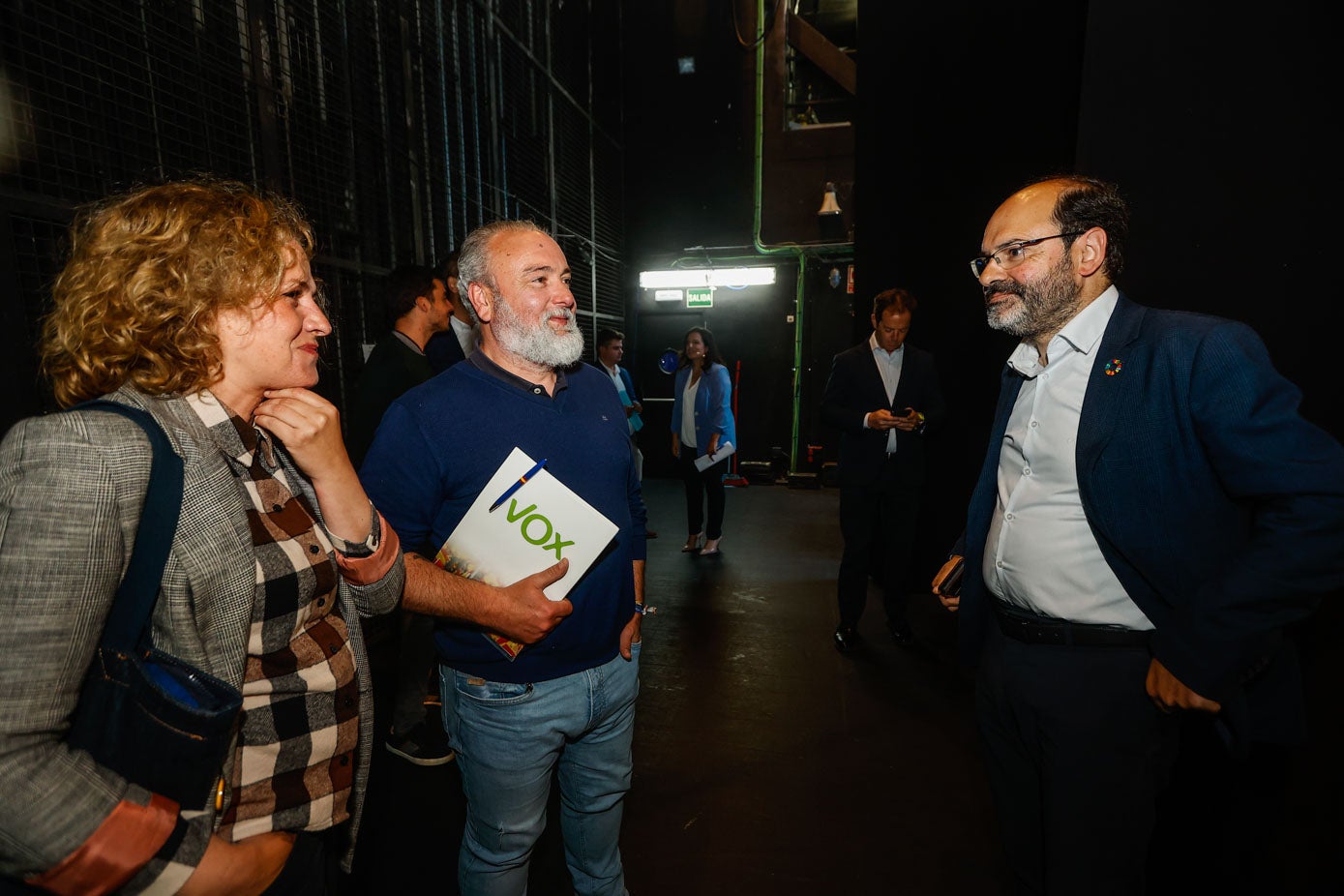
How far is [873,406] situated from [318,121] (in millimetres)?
3531

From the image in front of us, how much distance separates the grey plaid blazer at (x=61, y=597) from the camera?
65 cm

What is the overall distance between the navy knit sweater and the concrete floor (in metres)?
1.02

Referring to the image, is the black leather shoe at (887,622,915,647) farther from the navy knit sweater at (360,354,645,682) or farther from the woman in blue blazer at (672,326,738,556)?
the navy knit sweater at (360,354,645,682)

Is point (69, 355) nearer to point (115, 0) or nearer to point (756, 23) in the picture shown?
point (115, 0)

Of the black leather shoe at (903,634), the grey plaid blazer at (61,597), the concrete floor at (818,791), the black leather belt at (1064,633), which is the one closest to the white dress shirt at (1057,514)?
the black leather belt at (1064,633)

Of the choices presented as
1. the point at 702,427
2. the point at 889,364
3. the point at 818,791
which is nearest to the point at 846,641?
the point at 818,791

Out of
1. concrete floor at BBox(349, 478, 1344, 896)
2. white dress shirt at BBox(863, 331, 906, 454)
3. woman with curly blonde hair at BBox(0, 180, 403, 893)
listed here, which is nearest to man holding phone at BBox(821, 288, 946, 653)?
white dress shirt at BBox(863, 331, 906, 454)

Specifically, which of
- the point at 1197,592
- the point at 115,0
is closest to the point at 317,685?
the point at 1197,592

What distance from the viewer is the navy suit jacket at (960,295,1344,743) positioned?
112cm

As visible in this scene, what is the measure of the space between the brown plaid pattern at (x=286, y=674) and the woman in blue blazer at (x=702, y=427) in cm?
405

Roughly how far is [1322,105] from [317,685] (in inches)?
110

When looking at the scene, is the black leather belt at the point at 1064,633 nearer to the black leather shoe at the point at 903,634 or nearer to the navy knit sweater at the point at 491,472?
the navy knit sweater at the point at 491,472

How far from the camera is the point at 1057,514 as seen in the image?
4.56 feet

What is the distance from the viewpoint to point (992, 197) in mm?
3633
